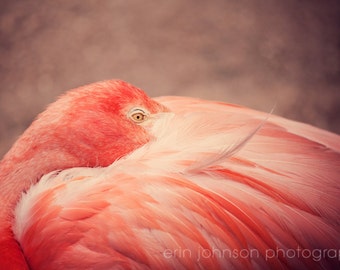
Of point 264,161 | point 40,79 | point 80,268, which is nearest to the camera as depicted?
point 80,268

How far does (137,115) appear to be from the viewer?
924 millimetres

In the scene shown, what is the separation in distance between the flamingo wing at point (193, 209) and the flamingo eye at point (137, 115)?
0.09 m

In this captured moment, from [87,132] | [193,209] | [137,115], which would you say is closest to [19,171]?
[87,132]

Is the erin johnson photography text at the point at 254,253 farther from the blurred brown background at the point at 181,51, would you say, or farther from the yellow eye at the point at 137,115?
the blurred brown background at the point at 181,51

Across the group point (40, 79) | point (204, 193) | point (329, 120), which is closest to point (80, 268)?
point (204, 193)

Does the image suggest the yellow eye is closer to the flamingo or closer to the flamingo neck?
the flamingo

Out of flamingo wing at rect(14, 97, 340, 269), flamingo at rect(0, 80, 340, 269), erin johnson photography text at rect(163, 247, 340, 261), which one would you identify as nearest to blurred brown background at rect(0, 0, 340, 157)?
flamingo at rect(0, 80, 340, 269)

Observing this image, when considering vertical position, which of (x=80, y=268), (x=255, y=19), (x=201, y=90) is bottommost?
(x=80, y=268)

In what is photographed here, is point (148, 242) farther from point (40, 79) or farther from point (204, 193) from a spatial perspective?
point (40, 79)

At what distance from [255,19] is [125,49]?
0.42m

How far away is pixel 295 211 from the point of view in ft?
2.35

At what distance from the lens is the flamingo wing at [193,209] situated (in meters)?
0.66

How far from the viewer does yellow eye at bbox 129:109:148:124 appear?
919 millimetres

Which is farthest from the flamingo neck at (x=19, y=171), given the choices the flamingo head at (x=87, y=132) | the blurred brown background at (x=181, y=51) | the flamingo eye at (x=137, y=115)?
the blurred brown background at (x=181, y=51)
